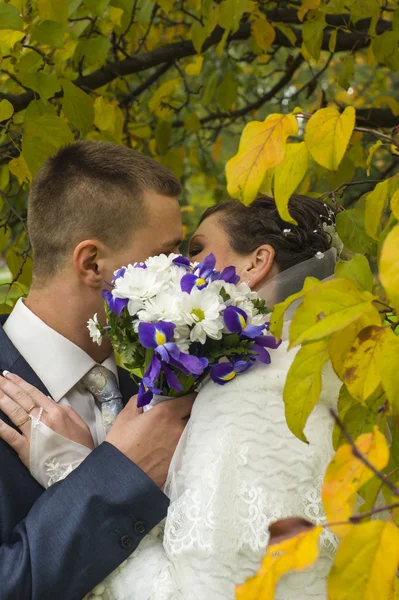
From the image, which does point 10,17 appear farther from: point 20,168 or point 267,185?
point 267,185

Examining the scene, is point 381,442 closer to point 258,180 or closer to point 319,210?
point 258,180

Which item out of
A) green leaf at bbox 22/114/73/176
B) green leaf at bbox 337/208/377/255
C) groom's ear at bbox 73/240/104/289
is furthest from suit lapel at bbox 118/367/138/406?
green leaf at bbox 337/208/377/255

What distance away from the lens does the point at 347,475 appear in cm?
103

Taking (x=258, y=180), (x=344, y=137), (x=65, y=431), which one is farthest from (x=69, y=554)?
(x=344, y=137)

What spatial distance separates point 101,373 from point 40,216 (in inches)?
25.3

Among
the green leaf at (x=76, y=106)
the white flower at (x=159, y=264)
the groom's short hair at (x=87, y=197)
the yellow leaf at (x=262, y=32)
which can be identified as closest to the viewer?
the white flower at (x=159, y=264)

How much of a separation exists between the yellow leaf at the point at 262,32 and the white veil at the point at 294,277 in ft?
6.08

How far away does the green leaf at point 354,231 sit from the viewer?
215 centimetres

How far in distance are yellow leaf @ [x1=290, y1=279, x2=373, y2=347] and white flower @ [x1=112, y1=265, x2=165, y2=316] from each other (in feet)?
2.40

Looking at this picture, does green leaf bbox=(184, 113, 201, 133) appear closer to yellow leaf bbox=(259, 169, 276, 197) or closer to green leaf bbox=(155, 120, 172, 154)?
green leaf bbox=(155, 120, 172, 154)

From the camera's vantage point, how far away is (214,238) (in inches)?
105

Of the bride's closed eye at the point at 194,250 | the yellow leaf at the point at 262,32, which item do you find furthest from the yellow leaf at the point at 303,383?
the yellow leaf at the point at 262,32

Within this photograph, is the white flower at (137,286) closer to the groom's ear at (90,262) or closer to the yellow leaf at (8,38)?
the groom's ear at (90,262)

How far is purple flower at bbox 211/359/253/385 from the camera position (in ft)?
6.67
